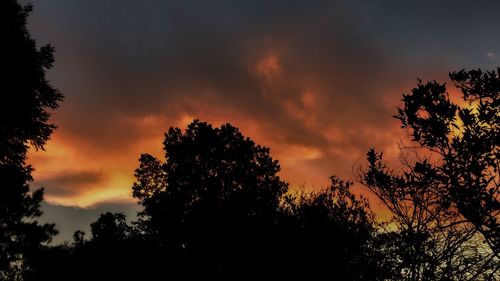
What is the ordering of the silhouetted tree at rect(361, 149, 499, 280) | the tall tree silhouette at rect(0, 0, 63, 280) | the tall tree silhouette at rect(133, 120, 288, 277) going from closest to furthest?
the silhouetted tree at rect(361, 149, 499, 280) → the tall tree silhouette at rect(0, 0, 63, 280) → the tall tree silhouette at rect(133, 120, 288, 277)

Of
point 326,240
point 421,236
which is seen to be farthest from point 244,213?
point 421,236

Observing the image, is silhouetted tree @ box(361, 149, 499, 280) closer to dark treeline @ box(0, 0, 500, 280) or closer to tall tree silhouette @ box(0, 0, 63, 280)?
dark treeline @ box(0, 0, 500, 280)

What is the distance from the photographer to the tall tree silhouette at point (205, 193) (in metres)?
32.7

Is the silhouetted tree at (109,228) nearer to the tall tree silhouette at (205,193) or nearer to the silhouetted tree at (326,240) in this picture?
the tall tree silhouette at (205,193)

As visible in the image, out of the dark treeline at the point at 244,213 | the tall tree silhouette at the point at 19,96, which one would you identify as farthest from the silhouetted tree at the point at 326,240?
the tall tree silhouette at the point at 19,96

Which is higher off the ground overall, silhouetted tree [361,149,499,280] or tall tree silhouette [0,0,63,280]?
tall tree silhouette [0,0,63,280]

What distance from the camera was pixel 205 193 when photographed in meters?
36.7

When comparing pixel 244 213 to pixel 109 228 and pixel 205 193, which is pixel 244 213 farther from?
pixel 109 228

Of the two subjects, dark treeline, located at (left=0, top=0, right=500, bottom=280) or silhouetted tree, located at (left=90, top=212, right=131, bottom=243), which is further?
silhouetted tree, located at (left=90, top=212, right=131, bottom=243)

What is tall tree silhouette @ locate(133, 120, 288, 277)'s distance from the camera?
107 feet

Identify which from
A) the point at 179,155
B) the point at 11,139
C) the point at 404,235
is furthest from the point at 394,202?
the point at 179,155

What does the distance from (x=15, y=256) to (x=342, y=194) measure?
28442 millimetres

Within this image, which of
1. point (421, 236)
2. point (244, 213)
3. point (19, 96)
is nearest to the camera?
point (421, 236)

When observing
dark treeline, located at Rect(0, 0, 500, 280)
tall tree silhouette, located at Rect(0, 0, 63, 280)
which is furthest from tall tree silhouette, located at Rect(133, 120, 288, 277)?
tall tree silhouette, located at Rect(0, 0, 63, 280)
